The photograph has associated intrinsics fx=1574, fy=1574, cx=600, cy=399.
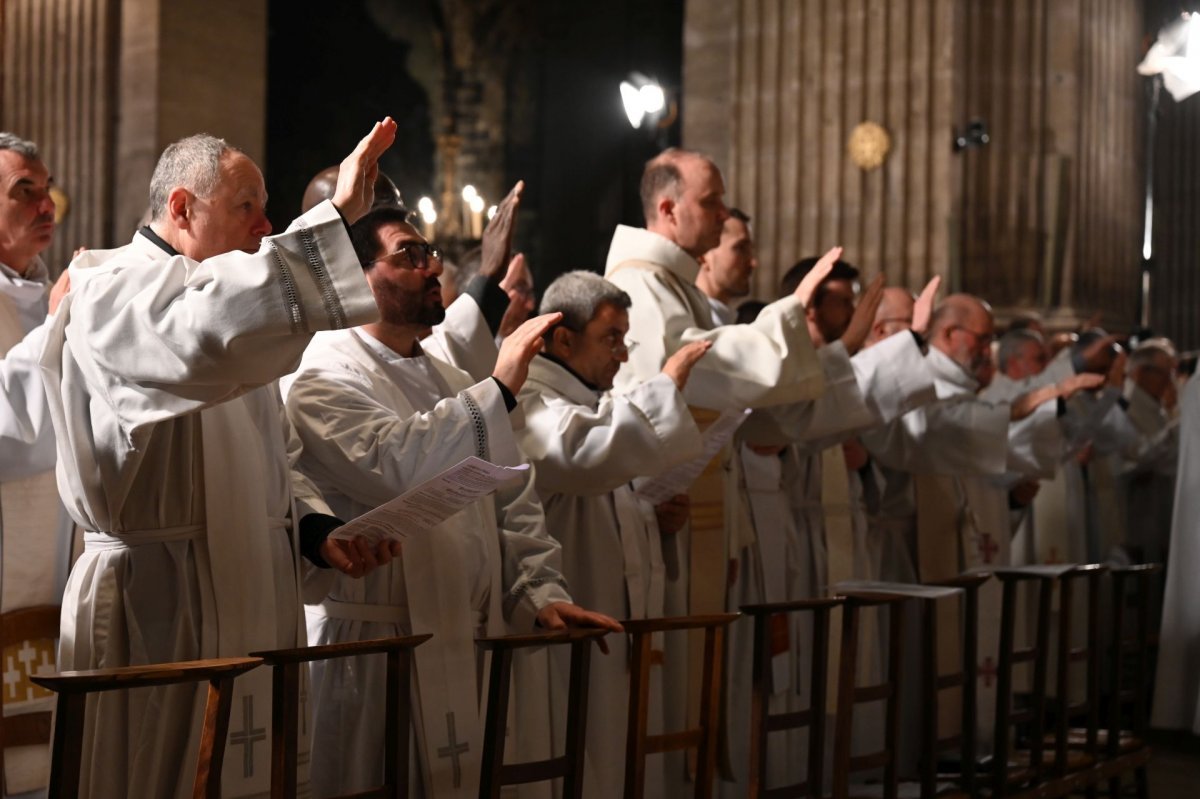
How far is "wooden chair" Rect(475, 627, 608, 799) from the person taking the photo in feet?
11.5

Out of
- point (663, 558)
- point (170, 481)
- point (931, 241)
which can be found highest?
point (931, 241)

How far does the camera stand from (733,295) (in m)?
6.34

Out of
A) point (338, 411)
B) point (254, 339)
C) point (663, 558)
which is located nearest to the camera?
point (254, 339)

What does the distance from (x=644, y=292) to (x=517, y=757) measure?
5.99ft

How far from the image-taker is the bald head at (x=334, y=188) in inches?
161

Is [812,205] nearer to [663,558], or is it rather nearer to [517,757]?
[663,558]

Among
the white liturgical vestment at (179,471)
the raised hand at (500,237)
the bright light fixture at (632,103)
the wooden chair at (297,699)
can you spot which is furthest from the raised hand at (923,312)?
the bright light fixture at (632,103)

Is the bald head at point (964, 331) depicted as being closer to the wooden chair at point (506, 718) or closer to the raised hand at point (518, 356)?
the raised hand at point (518, 356)

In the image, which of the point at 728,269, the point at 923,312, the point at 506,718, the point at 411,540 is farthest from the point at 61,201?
the point at 506,718

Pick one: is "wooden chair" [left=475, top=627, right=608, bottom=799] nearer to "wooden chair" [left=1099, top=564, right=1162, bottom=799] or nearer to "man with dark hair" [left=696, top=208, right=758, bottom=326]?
"man with dark hair" [left=696, top=208, right=758, bottom=326]

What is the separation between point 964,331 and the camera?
21.8ft

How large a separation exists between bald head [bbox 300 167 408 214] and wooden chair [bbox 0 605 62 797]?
1.22 m

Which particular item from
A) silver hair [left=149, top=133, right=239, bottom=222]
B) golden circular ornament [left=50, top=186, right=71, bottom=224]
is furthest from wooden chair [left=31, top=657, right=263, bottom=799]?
golden circular ornament [left=50, top=186, right=71, bottom=224]

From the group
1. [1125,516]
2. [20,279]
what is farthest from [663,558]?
[1125,516]
